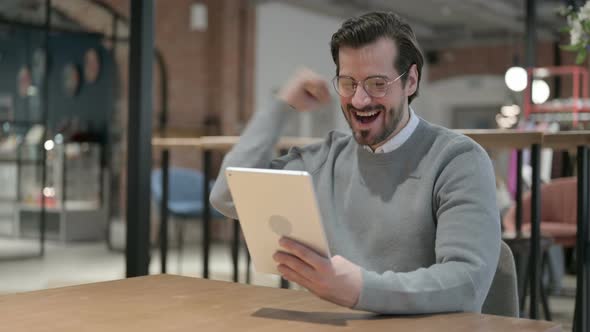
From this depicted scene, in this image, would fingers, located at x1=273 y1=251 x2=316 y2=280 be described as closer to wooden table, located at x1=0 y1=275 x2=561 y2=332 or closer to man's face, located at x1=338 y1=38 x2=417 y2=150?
wooden table, located at x1=0 y1=275 x2=561 y2=332

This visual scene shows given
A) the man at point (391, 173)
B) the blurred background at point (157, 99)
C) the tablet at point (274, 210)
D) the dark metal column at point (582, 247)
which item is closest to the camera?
the tablet at point (274, 210)

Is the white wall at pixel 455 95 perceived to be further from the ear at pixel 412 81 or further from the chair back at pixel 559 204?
the ear at pixel 412 81

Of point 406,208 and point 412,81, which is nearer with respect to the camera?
point 406,208

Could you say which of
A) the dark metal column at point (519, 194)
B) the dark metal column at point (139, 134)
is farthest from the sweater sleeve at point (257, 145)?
the dark metal column at point (519, 194)

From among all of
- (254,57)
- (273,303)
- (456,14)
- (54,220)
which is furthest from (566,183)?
(456,14)

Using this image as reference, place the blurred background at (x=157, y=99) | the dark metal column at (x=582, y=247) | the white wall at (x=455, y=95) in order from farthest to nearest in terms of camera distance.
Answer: the white wall at (x=455, y=95) < the blurred background at (x=157, y=99) < the dark metal column at (x=582, y=247)

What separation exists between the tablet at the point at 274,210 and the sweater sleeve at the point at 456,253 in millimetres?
125

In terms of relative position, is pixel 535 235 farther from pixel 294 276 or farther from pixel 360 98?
pixel 294 276

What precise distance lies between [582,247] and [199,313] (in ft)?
5.87

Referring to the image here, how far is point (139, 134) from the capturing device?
2.35 m

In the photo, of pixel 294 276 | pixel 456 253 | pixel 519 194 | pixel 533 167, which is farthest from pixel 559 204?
pixel 294 276

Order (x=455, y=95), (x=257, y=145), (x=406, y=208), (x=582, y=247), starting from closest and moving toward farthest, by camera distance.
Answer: (x=406, y=208) < (x=257, y=145) < (x=582, y=247) < (x=455, y=95)

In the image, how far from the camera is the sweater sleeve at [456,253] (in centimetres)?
117

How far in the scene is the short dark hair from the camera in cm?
152
